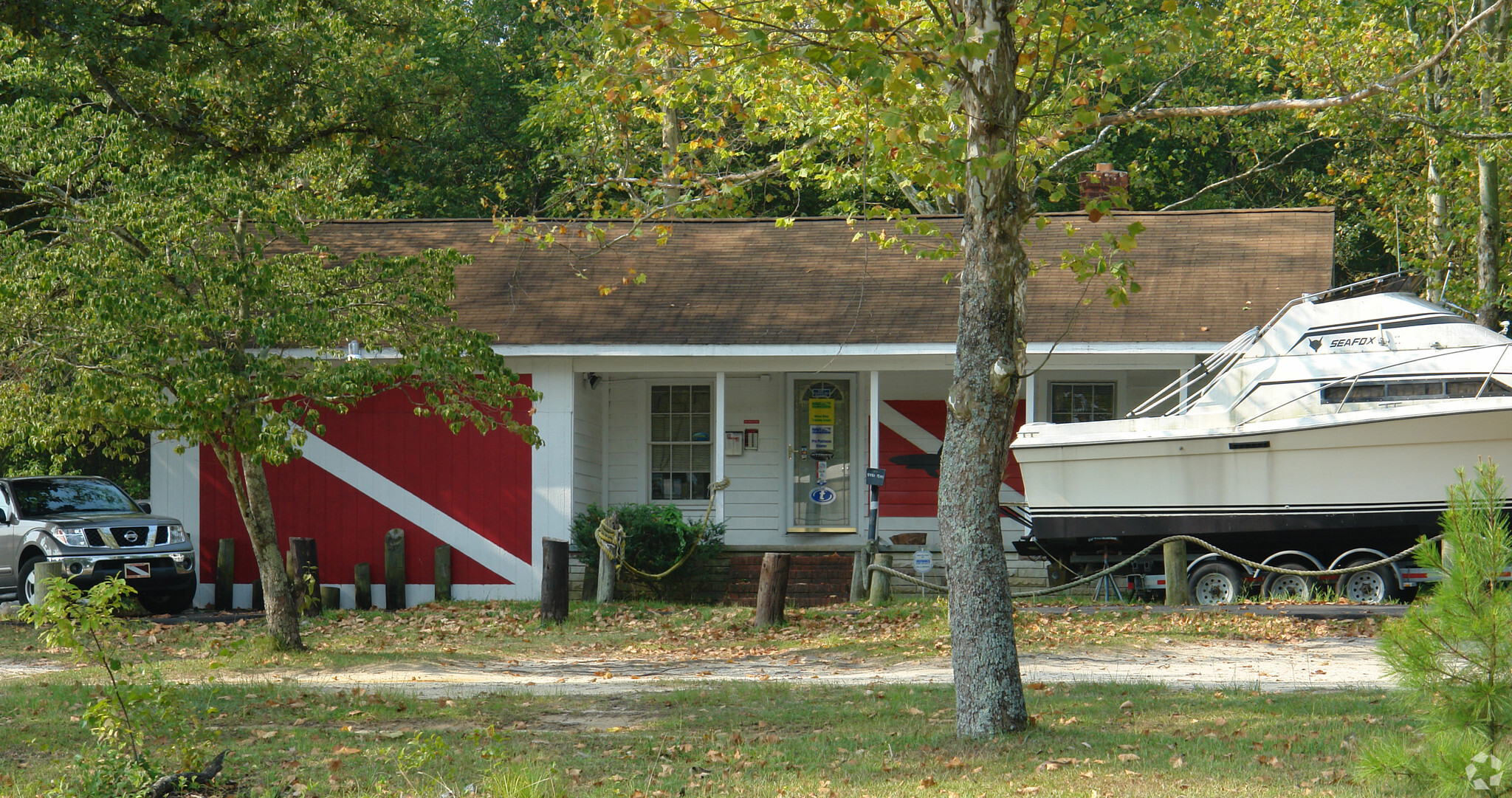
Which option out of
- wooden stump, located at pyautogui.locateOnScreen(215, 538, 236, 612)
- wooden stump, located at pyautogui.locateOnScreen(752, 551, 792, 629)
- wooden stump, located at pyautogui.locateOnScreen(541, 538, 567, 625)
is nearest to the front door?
wooden stump, located at pyautogui.locateOnScreen(752, 551, 792, 629)

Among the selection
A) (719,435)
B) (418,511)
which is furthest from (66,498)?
(719,435)

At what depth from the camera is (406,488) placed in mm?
16234

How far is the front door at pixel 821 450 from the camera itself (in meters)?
17.4

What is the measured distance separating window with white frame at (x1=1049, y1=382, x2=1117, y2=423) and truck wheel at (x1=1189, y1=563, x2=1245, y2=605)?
413 centimetres

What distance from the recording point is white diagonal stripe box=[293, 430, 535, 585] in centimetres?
1605

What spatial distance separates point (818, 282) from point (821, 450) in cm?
226

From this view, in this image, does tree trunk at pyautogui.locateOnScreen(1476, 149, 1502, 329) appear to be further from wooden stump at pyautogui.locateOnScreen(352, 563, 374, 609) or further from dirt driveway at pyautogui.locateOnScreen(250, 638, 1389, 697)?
wooden stump at pyautogui.locateOnScreen(352, 563, 374, 609)

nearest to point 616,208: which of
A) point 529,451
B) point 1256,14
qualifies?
point 529,451

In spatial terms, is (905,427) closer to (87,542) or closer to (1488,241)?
(1488,241)

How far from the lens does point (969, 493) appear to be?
23.6 feet

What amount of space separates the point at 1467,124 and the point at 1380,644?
11.7 m

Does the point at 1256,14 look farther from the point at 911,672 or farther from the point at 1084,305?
the point at 911,672

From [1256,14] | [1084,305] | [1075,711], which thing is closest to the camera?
[1075,711]

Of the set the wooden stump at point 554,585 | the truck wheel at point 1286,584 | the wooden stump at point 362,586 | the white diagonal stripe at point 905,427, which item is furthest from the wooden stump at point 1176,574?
the wooden stump at point 362,586
